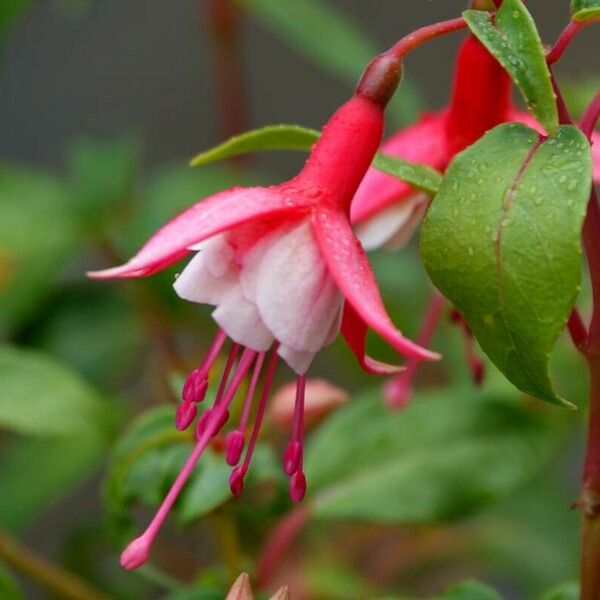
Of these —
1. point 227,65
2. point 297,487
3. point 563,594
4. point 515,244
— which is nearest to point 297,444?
point 297,487

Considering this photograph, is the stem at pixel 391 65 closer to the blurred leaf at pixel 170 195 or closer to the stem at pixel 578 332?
the stem at pixel 578 332

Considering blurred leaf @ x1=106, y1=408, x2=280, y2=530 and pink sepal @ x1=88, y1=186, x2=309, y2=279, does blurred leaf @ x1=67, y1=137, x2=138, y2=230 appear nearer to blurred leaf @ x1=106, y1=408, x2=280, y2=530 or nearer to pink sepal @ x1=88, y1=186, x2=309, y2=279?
blurred leaf @ x1=106, y1=408, x2=280, y2=530

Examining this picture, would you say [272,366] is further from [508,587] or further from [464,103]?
[508,587]

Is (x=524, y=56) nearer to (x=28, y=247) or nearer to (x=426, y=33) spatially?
(x=426, y=33)

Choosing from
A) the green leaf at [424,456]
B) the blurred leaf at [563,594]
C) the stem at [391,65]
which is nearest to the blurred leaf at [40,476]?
the green leaf at [424,456]

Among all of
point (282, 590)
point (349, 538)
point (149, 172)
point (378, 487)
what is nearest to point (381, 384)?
point (349, 538)

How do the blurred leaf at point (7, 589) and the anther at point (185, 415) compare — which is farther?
the blurred leaf at point (7, 589)
